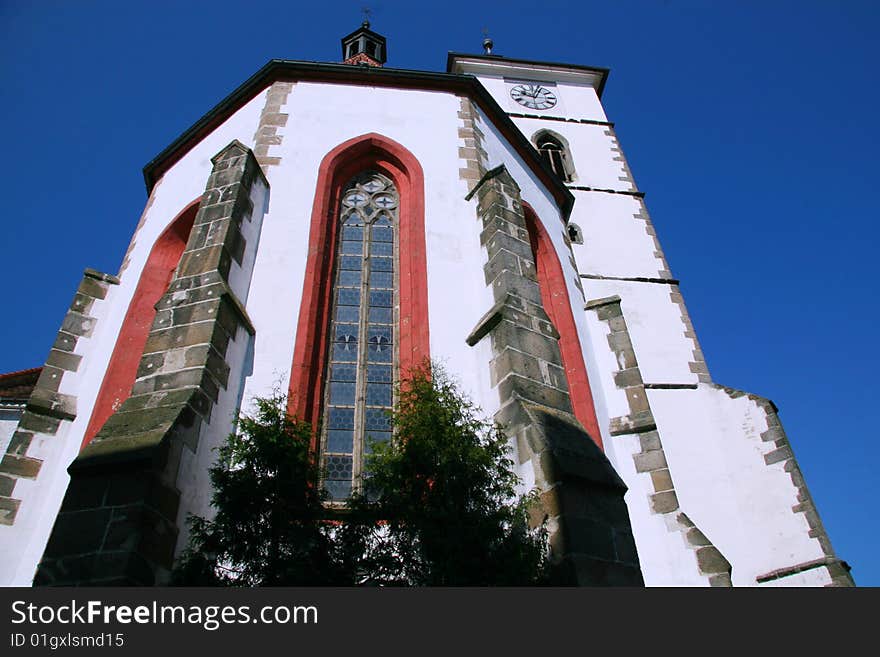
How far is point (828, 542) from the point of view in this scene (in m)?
10.0

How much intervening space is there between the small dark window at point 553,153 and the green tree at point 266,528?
16803 mm

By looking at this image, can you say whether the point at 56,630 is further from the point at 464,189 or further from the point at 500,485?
the point at 464,189

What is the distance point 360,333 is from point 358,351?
254mm

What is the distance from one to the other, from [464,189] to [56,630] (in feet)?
21.0

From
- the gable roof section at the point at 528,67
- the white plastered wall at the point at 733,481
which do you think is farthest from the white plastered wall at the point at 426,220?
the gable roof section at the point at 528,67

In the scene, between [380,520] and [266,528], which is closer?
[266,528]

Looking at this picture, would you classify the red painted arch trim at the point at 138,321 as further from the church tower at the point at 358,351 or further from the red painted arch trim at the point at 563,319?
the red painted arch trim at the point at 563,319

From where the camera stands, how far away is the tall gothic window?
607cm

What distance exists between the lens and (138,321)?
7.77 m

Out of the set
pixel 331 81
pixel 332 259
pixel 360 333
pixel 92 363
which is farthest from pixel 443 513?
pixel 331 81

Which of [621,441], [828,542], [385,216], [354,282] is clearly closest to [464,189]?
[385,216]

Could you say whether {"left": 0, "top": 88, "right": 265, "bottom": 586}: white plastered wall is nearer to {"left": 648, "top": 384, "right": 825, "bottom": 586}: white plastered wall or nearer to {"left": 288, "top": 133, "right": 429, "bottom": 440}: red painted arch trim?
{"left": 288, "top": 133, "right": 429, "bottom": 440}: red painted arch trim

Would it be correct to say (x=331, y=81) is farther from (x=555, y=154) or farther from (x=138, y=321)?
(x=555, y=154)

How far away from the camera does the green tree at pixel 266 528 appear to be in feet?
12.5
